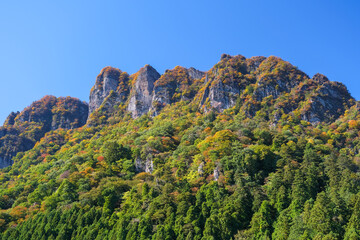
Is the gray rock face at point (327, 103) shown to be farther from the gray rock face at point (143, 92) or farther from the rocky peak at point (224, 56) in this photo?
the gray rock face at point (143, 92)

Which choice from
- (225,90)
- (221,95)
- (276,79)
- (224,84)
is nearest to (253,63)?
(276,79)

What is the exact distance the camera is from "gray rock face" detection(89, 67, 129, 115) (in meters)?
163

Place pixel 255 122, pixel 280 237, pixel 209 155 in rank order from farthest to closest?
1. pixel 255 122
2. pixel 209 155
3. pixel 280 237

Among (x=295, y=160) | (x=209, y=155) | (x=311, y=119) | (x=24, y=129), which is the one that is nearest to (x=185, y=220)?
(x=209, y=155)

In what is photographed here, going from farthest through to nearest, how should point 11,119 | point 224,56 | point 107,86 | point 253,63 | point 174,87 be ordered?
1. point 107,86
2. point 11,119
3. point 174,87
4. point 224,56
5. point 253,63

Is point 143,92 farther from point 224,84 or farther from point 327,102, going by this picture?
point 327,102

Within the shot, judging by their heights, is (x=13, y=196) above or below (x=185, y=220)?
above

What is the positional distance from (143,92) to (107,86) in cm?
2699

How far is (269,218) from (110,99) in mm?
124351

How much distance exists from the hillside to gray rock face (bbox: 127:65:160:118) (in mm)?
11523

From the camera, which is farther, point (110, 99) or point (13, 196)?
point (110, 99)

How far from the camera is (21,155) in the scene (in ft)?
425

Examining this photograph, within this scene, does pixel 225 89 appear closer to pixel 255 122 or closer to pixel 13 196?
pixel 255 122

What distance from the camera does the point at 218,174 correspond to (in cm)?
5972
